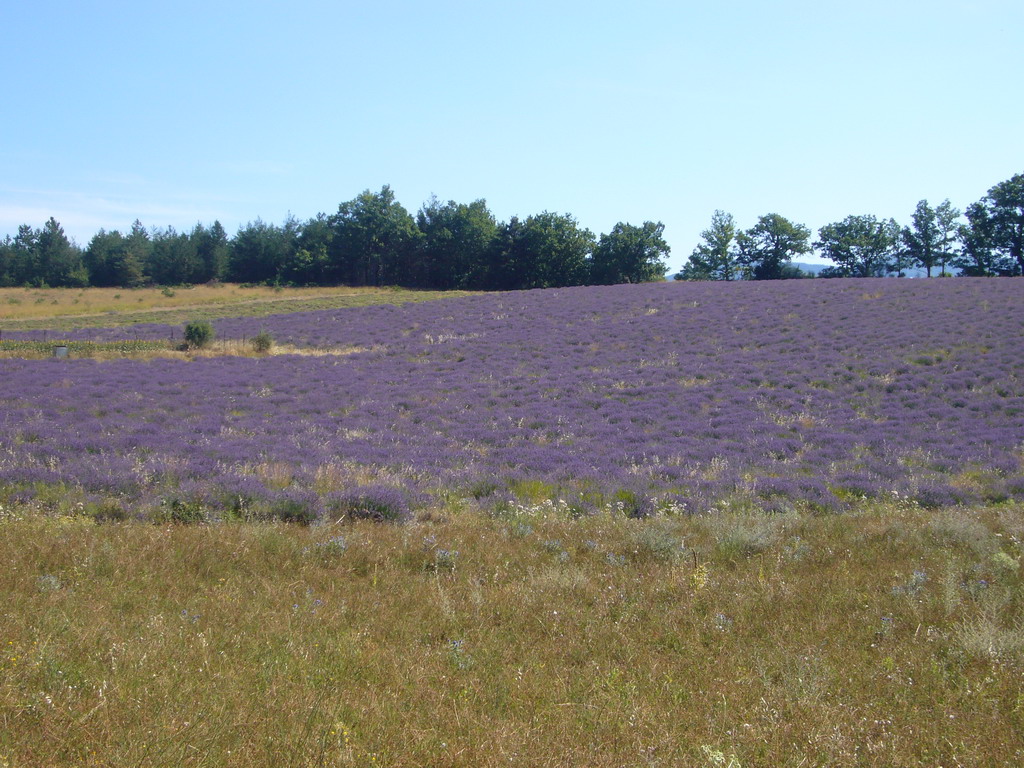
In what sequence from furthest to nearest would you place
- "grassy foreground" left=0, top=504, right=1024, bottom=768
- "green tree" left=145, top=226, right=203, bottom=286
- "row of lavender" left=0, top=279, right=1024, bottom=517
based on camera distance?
"green tree" left=145, top=226, right=203, bottom=286, "row of lavender" left=0, top=279, right=1024, bottom=517, "grassy foreground" left=0, top=504, right=1024, bottom=768

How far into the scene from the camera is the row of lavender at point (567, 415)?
38.0 feet

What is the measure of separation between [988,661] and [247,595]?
553 centimetres

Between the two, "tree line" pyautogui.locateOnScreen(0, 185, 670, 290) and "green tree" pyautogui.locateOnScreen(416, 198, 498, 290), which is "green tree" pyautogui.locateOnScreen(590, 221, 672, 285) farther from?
"green tree" pyautogui.locateOnScreen(416, 198, 498, 290)

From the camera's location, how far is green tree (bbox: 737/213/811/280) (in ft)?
259

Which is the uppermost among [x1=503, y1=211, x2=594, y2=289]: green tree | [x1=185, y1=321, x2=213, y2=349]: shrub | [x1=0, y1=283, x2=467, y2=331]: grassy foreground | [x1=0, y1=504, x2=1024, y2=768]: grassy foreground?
[x1=503, y1=211, x2=594, y2=289]: green tree

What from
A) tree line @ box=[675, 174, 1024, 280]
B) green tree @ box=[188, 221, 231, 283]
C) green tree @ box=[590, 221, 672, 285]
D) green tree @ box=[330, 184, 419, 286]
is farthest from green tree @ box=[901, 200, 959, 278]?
green tree @ box=[188, 221, 231, 283]

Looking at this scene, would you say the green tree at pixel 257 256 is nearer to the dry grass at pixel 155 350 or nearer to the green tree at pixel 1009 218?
the dry grass at pixel 155 350

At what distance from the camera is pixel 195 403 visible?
19266mm

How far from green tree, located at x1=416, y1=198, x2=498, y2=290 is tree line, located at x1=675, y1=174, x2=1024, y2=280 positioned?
2789 cm

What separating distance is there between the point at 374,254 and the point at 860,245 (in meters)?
55.2

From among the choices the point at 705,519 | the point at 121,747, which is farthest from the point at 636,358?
the point at 121,747

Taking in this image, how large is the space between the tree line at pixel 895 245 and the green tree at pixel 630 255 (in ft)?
38.5

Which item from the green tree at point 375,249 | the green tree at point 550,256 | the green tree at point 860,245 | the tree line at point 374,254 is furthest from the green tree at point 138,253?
the green tree at point 860,245

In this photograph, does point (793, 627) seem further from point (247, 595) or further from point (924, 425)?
point (924, 425)
